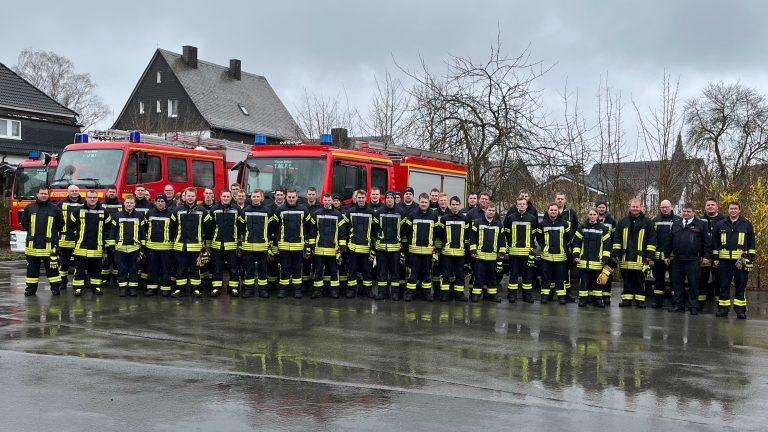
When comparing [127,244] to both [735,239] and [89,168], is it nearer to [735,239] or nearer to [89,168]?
[89,168]

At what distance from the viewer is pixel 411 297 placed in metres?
12.4

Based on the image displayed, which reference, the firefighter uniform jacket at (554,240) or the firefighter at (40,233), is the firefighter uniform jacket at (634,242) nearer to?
the firefighter uniform jacket at (554,240)

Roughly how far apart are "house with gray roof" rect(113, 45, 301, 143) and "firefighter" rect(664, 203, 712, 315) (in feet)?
122

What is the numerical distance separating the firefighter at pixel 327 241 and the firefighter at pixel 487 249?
212 centimetres

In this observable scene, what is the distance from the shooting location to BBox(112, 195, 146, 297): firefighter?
12.0 m

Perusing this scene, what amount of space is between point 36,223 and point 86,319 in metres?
2.63

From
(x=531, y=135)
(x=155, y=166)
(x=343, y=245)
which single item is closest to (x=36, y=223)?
(x=155, y=166)

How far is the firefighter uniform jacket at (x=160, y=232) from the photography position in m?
12.2

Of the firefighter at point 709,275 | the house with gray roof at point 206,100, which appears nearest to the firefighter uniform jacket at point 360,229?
the firefighter at point 709,275

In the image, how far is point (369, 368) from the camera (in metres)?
7.37

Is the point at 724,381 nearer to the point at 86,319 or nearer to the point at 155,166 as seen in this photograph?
the point at 86,319

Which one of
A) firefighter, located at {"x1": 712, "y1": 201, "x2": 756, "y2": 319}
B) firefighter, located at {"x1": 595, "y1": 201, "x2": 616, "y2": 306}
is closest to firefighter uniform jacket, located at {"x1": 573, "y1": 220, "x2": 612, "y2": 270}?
firefighter, located at {"x1": 595, "y1": 201, "x2": 616, "y2": 306}

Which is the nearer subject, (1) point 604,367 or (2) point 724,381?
(2) point 724,381

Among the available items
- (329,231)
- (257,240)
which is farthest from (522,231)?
(257,240)
